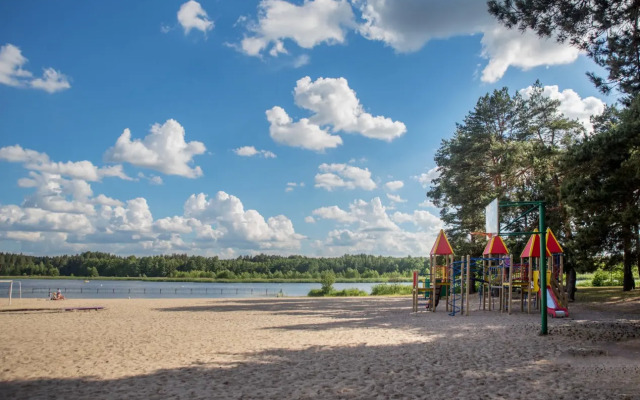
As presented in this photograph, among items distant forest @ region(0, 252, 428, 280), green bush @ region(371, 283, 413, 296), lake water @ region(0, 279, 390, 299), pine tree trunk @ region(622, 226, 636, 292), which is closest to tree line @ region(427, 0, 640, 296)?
pine tree trunk @ region(622, 226, 636, 292)

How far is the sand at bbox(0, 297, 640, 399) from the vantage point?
599 centimetres

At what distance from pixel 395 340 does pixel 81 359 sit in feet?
20.7

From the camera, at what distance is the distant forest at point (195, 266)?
122 m

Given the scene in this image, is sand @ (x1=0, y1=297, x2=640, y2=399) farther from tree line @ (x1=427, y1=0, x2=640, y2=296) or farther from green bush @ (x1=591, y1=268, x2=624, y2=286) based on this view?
green bush @ (x1=591, y1=268, x2=624, y2=286)

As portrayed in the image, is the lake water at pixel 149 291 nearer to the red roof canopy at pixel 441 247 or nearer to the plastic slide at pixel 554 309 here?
the red roof canopy at pixel 441 247

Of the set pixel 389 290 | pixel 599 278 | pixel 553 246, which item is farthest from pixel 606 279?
pixel 553 246

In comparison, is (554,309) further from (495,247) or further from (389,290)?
(389,290)

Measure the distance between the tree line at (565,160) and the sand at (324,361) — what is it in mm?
3725

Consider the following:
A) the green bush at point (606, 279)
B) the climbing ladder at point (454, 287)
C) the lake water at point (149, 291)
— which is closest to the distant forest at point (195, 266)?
the lake water at point (149, 291)

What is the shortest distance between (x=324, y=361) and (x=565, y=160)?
1033 cm

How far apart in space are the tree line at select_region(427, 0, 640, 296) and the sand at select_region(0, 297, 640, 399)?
372 cm

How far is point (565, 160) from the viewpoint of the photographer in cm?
1414

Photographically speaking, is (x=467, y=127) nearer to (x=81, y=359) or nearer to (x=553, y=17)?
(x=553, y=17)

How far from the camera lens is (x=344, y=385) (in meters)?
6.25
